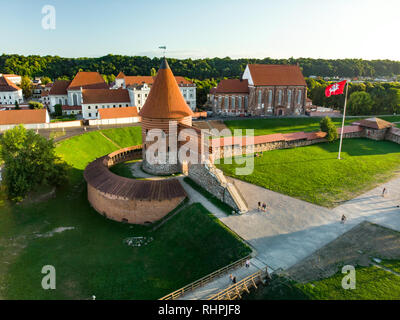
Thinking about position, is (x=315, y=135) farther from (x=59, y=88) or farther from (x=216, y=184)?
(x=59, y=88)

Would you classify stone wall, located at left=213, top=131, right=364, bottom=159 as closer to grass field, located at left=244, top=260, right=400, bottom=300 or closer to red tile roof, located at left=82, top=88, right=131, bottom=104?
grass field, located at left=244, top=260, right=400, bottom=300

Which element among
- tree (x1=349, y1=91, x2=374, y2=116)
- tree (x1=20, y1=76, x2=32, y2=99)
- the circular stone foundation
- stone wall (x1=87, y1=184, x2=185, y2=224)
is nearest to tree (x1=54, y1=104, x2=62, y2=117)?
tree (x1=20, y1=76, x2=32, y2=99)

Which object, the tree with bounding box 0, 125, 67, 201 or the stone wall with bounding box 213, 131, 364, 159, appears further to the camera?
the stone wall with bounding box 213, 131, 364, 159

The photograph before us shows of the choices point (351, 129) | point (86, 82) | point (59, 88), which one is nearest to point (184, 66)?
point (86, 82)

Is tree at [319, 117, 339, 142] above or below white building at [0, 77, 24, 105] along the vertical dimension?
below

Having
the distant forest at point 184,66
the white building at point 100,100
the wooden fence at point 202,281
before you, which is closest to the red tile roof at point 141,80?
the white building at point 100,100

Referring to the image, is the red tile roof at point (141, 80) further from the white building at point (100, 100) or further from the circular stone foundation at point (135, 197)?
the circular stone foundation at point (135, 197)
